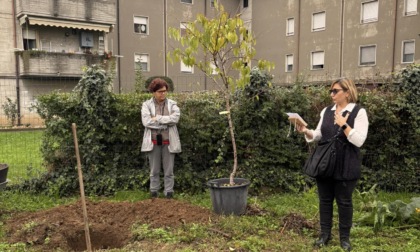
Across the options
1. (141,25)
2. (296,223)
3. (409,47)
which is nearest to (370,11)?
(409,47)

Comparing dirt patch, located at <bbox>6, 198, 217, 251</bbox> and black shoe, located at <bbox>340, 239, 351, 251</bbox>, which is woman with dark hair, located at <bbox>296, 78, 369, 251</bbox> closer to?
black shoe, located at <bbox>340, 239, 351, 251</bbox>

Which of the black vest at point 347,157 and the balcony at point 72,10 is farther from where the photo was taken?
the balcony at point 72,10

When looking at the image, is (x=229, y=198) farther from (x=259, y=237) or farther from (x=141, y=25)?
(x=141, y=25)

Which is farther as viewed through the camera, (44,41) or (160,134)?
(44,41)

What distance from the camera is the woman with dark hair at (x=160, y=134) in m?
5.59

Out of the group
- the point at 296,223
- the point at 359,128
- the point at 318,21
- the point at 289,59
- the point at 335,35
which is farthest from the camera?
the point at 289,59

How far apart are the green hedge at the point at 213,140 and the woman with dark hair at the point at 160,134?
0.48 meters

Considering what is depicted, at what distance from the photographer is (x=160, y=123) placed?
18.3 ft

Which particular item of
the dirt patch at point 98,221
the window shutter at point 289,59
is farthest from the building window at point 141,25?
the dirt patch at point 98,221

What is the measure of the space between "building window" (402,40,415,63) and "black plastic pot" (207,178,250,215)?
65.3 feet

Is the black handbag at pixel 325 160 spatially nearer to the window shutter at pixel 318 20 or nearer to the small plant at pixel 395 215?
the small plant at pixel 395 215

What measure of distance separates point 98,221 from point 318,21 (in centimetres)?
2351

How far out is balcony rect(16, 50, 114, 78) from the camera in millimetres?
19734

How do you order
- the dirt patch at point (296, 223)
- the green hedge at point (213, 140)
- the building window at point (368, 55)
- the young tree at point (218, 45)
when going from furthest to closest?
the building window at point (368, 55) → the green hedge at point (213, 140) → the young tree at point (218, 45) → the dirt patch at point (296, 223)
